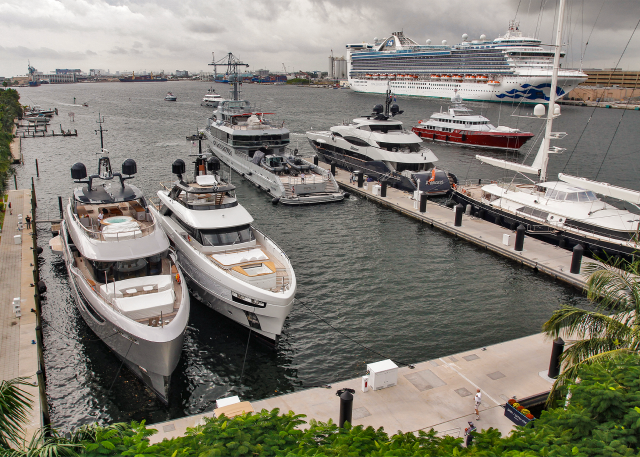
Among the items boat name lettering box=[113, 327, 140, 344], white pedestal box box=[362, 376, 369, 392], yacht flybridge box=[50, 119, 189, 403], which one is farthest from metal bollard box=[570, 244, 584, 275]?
boat name lettering box=[113, 327, 140, 344]

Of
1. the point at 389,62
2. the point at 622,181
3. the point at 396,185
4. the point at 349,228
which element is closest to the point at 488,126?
the point at 622,181

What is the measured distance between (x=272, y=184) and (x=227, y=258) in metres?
19.9

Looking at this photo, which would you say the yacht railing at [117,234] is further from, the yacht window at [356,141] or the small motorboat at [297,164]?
the yacht window at [356,141]

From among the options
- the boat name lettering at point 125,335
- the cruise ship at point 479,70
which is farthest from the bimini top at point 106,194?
the cruise ship at point 479,70

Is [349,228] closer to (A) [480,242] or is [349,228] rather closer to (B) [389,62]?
(A) [480,242]

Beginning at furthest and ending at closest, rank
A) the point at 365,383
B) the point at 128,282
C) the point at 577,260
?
the point at 577,260 → the point at 128,282 → the point at 365,383

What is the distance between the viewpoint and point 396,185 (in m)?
42.5

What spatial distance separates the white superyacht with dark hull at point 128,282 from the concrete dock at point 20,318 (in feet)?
7.29

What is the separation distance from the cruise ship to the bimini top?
10721cm

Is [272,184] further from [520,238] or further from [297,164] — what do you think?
[520,238]

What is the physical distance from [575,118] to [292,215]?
99.3m

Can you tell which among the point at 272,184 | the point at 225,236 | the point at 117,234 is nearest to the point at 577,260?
the point at 225,236

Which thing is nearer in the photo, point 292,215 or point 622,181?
point 292,215

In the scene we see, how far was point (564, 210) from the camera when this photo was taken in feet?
93.6
